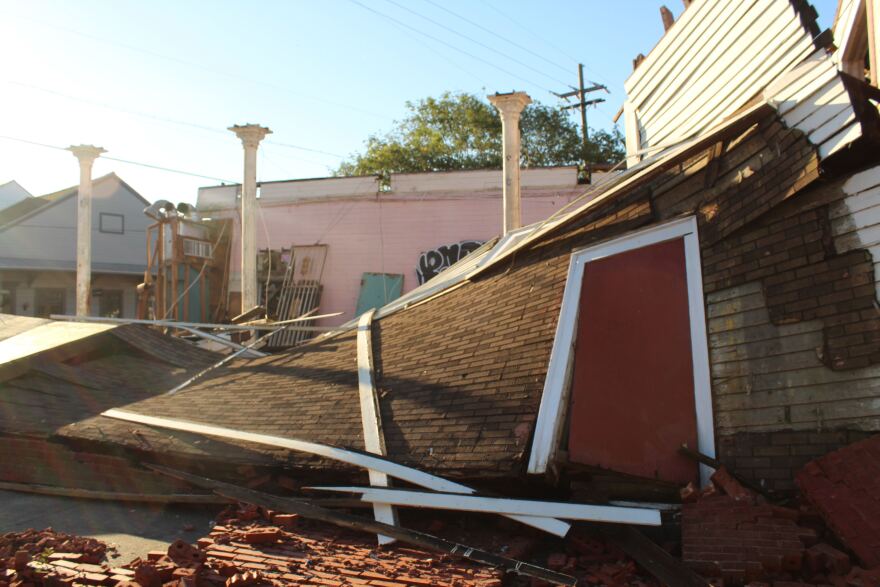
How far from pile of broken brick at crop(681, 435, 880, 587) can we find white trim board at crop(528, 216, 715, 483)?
0.78m

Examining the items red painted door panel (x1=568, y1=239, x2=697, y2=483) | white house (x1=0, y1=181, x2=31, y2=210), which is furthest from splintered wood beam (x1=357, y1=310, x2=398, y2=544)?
white house (x1=0, y1=181, x2=31, y2=210)

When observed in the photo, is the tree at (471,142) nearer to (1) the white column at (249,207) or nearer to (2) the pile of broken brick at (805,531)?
(1) the white column at (249,207)

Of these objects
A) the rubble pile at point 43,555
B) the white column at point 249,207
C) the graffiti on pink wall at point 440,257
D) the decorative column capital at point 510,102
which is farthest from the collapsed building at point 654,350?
the graffiti on pink wall at point 440,257

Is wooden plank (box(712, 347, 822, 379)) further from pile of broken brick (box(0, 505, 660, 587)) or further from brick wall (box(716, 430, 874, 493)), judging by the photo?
pile of broken brick (box(0, 505, 660, 587))

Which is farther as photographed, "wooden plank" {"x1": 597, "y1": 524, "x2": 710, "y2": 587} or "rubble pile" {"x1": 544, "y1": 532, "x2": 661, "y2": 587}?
"rubble pile" {"x1": 544, "y1": 532, "x2": 661, "y2": 587}

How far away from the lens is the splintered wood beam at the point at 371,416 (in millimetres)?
5293

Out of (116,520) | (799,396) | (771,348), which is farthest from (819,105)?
(116,520)

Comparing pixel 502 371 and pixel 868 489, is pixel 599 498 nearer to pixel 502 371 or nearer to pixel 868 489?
pixel 502 371

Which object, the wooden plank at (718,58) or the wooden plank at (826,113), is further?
the wooden plank at (718,58)

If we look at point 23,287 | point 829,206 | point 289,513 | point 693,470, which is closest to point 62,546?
point 289,513

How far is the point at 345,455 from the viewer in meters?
5.77

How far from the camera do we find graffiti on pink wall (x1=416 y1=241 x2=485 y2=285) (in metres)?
20.6

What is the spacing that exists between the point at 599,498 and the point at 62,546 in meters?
3.79

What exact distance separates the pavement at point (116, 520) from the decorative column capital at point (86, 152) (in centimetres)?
1401
